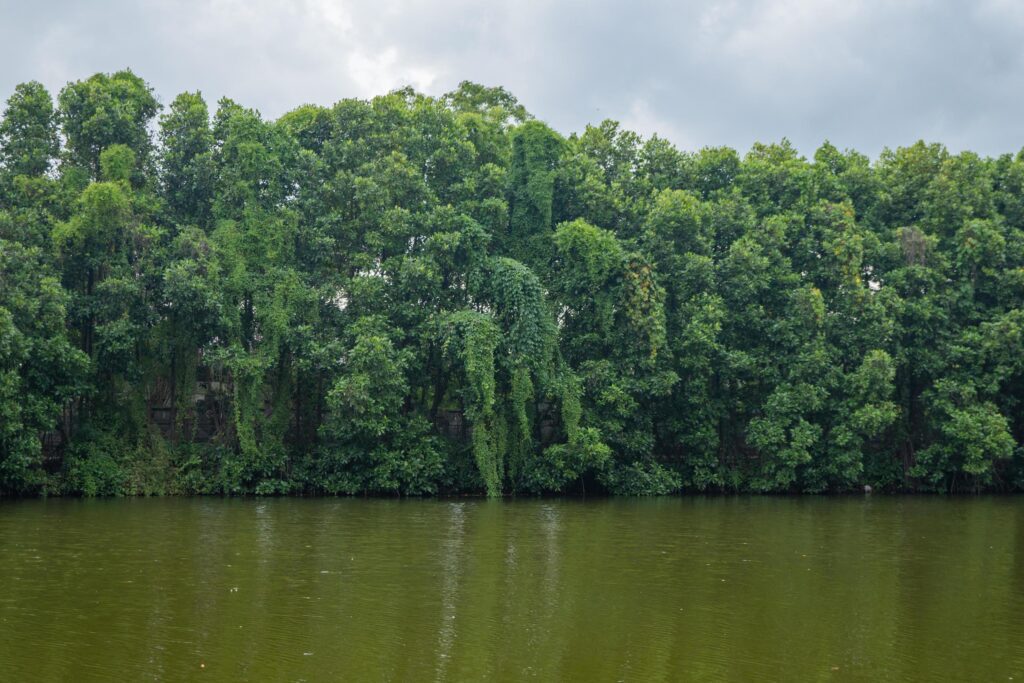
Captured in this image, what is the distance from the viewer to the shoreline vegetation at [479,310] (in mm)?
28625

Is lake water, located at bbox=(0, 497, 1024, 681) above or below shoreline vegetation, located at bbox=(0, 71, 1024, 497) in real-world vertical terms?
below

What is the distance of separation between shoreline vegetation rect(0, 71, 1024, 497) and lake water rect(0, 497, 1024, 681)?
7735mm

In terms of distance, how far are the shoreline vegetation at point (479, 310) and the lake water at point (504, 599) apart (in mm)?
7735

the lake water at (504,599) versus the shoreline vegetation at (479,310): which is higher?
the shoreline vegetation at (479,310)

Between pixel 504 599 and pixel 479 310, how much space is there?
19796 millimetres

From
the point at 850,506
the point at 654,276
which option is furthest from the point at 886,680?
the point at 654,276

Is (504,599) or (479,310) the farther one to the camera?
(479,310)

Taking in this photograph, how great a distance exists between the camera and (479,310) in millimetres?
31453

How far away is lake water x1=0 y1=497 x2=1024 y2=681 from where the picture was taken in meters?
9.03

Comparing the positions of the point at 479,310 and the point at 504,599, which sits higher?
the point at 479,310

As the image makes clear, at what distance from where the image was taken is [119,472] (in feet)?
91.6

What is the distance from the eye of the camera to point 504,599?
12.1 meters

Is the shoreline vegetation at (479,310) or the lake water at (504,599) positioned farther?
the shoreline vegetation at (479,310)

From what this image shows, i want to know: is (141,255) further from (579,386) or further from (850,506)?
(850,506)
